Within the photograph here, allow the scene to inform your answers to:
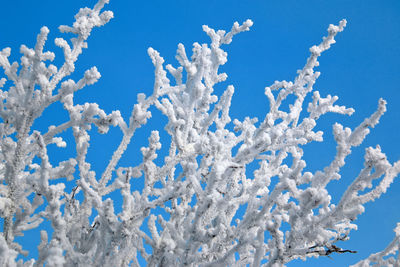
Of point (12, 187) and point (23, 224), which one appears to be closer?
point (12, 187)

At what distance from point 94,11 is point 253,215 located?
2580 mm

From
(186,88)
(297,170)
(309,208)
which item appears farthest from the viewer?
(186,88)

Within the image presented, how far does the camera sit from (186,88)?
384 cm

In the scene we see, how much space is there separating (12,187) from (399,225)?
3670 mm

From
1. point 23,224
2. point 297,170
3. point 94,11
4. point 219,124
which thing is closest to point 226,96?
point 219,124

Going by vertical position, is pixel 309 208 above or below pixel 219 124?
below

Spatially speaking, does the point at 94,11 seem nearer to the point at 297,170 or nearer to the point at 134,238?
the point at 134,238

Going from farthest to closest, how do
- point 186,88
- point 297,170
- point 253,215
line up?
point 186,88 < point 253,215 < point 297,170

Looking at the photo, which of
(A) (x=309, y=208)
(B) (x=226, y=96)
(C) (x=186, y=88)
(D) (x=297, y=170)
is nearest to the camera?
(A) (x=309, y=208)

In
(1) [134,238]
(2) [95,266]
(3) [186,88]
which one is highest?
(3) [186,88]

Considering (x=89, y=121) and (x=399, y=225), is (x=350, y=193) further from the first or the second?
(x=89, y=121)

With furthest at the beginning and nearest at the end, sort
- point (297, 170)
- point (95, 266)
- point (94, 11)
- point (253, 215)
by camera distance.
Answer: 1. point (94, 11)
2. point (253, 215)
3. point (95, 266)
4. point (297, 170)

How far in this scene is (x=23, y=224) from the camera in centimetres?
343

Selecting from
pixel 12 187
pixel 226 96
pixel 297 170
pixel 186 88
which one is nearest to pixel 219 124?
pixel 226 96
